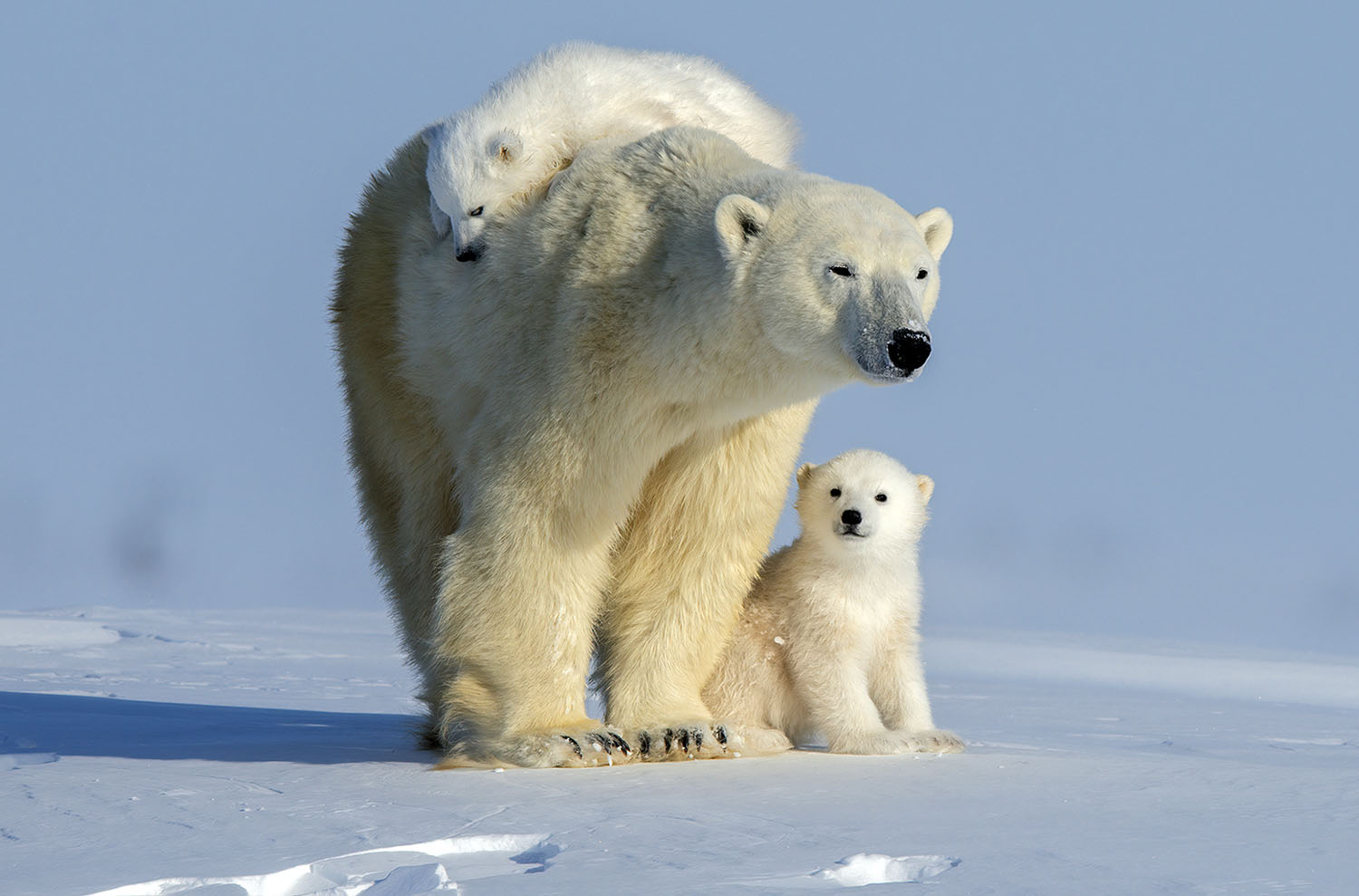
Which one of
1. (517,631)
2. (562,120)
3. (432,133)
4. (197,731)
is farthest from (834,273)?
(197,731)

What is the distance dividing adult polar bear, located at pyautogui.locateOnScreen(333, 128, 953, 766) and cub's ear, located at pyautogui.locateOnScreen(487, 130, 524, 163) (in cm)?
37

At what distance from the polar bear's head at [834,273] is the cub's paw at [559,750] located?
1316 millimetres

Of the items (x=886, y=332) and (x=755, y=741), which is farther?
(x=755, y=741)

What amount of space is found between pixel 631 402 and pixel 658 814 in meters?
1.36

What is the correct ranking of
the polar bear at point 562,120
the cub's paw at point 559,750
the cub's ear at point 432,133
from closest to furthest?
the cub's paw at point 559,750, the polar bear at point 562,120, the cub's ear at point 432,133

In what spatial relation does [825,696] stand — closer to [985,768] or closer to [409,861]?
[985,768]

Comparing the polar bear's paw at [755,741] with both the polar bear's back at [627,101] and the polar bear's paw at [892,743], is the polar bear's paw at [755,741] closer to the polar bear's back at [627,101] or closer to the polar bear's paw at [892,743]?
the polar bear's paw at [892,743]

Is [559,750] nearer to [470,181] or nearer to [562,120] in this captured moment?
[470,181]

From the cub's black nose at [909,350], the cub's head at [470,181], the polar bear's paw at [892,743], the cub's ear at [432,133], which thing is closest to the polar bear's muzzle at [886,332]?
the cub's black nose at [909,350]

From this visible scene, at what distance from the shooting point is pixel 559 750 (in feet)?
14.9

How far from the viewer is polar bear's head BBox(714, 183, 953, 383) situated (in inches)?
157

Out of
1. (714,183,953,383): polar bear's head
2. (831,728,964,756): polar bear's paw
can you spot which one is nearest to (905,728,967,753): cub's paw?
(831,728,964,756): polar bear's paw

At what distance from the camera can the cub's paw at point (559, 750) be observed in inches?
178

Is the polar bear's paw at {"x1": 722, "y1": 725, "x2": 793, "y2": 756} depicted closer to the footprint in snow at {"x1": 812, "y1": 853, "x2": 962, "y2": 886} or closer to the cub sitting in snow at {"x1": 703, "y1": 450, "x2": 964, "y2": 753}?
the cub sitting in snow at {"x1": 703, "y1": 450, "x2": 964, "y2": 753}
